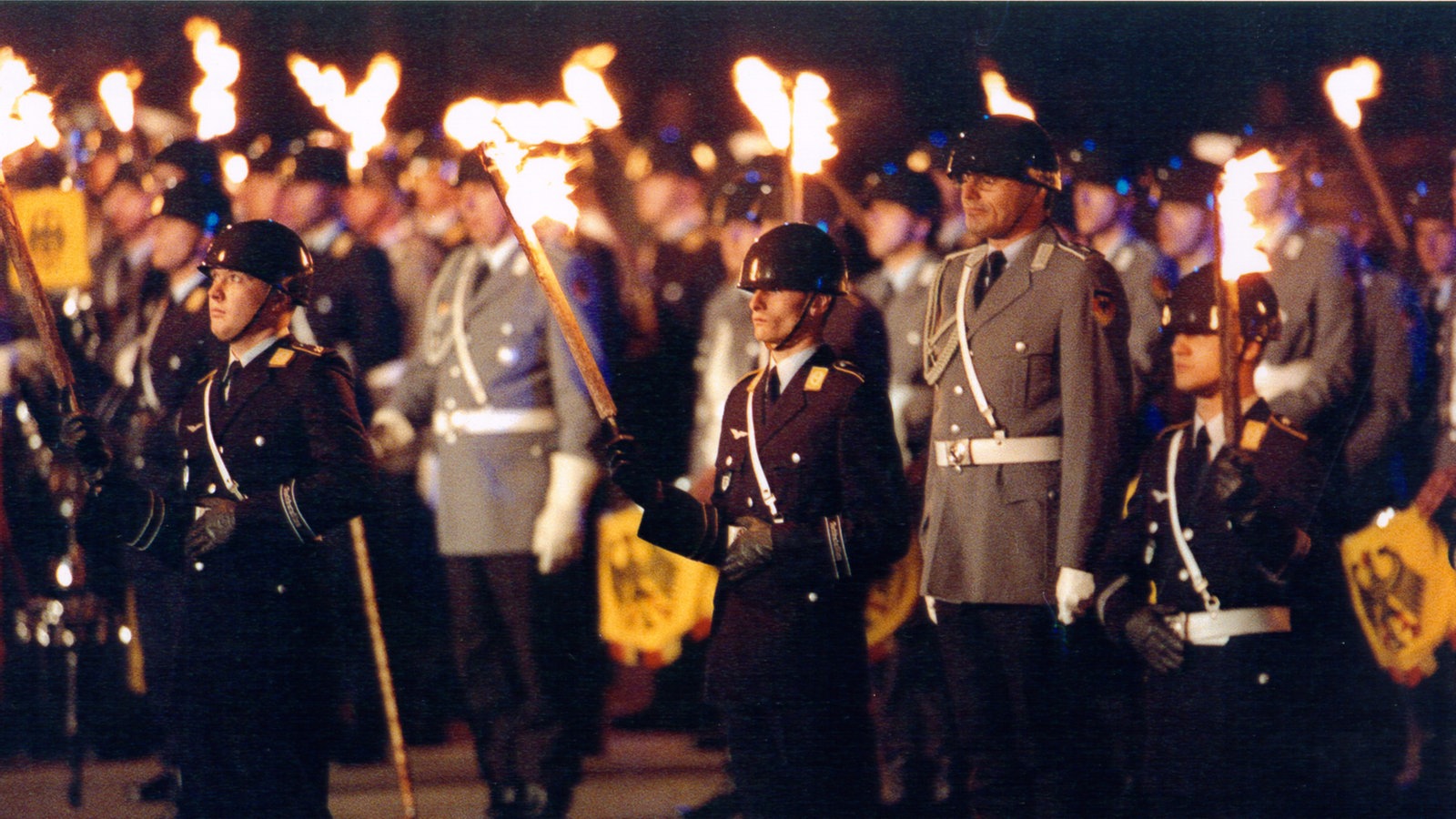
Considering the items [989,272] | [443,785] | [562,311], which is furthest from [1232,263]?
[443,785]

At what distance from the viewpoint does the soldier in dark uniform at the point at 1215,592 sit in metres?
5.33

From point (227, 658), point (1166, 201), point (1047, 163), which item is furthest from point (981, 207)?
point (227, 658)

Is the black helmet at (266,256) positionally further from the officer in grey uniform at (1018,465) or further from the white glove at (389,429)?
the officer in grey uniform at (1018,465)

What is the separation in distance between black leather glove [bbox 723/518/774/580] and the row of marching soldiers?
0.5 inches

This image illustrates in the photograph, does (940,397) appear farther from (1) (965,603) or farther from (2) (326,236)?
(2) (326,236)

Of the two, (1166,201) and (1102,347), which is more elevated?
(1166,201)

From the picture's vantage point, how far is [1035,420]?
5324 millimetres

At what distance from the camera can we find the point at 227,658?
17.5 ft

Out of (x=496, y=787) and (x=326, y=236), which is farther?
(x=326, y=236)

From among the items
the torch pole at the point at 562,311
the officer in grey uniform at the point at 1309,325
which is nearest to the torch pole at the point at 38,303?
the torch pole at the point at 562,311

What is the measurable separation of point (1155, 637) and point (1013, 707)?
0.48 metres

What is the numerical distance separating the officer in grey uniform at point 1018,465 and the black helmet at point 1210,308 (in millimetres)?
303

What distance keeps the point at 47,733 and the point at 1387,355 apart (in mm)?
5766

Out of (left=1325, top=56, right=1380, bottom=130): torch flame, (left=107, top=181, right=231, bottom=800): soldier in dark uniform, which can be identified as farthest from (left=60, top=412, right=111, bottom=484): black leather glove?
(left=1325, top=56, right=1380, bottom=130): torch flame
